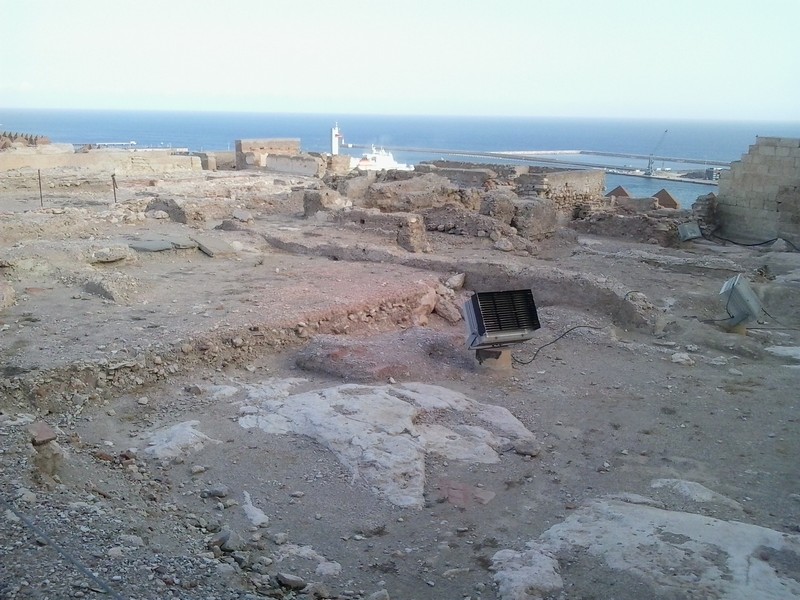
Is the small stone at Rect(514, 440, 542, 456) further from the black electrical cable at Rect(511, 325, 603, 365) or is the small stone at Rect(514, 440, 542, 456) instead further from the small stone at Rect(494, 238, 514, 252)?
the small stone at Rect(494, 238, 514, 252)

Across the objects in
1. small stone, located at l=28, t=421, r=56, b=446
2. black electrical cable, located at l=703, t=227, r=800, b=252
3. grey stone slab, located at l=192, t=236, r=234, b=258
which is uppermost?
grey stone slab, located at l=192, t=236, r=234, b=258

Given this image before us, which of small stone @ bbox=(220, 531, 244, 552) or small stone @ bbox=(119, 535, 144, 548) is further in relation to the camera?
small stone @ bbox=(220, 531, 244, 552)

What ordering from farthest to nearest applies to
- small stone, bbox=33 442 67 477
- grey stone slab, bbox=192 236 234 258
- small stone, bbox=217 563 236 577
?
grey stone slab, bbox=192 236 234 258
small stone, bbox=33 442 67 477
small stone, bbox=217 563 236 577

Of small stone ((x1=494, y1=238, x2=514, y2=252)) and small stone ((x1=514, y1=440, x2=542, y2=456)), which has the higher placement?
small stone ((x1=494, y1=238, x2=514, y2=252))

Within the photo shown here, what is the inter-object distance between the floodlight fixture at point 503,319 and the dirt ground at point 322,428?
40 centimetres

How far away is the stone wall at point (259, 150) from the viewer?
27562mm

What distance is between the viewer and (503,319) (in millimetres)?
7379

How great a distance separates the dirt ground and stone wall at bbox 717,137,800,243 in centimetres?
495

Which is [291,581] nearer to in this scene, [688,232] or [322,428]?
[322,428]

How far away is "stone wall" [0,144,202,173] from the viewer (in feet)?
68.3

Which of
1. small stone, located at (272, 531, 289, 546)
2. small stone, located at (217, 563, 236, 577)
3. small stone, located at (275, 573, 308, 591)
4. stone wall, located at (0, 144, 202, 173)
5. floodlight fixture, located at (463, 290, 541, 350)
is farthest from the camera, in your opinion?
stone wall, located at (0, 144, 202, 173)

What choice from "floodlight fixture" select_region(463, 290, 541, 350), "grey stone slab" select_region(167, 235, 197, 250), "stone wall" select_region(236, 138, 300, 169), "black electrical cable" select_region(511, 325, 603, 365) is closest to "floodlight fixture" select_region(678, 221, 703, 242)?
"black electrical cable" select_region(511, 325, 603, 365)

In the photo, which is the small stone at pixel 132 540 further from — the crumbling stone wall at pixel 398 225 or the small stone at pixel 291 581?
the crumbling stone wall at pixel 398 225

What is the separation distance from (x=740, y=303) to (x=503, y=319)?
370 cm
